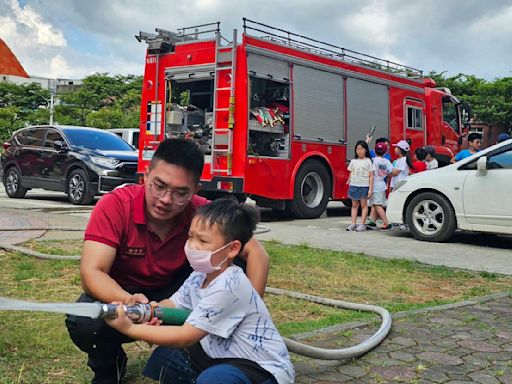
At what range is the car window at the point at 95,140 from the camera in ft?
43.0

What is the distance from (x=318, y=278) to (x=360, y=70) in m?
7.97

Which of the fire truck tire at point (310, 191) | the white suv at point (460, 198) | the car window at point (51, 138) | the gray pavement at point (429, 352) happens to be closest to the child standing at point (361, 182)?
the white suv at point (460, 198)

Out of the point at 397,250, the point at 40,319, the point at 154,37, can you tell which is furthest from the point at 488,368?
the point at 154,37

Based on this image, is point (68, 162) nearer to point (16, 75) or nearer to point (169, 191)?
point (169, 191)

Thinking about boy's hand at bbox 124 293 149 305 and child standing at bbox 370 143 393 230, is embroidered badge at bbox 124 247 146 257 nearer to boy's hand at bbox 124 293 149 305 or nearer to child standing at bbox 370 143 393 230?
boy's hand at bbox 124 293 149 305

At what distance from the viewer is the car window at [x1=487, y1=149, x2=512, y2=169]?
8.02m

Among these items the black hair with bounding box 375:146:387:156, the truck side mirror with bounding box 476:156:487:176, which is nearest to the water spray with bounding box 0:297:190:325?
the truck side mirror with bounding box 476:156:487:176

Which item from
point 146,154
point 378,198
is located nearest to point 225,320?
point 378,198

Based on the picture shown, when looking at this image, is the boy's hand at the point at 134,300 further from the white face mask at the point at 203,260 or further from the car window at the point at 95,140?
the car window at the point at 95,140

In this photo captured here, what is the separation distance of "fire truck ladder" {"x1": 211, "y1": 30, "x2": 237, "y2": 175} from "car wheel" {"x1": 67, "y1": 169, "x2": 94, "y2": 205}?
329 cm

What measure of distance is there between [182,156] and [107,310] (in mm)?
826

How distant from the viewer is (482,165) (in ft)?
26.5

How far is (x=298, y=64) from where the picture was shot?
446 inches

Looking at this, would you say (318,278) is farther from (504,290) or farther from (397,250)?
(397,250)
